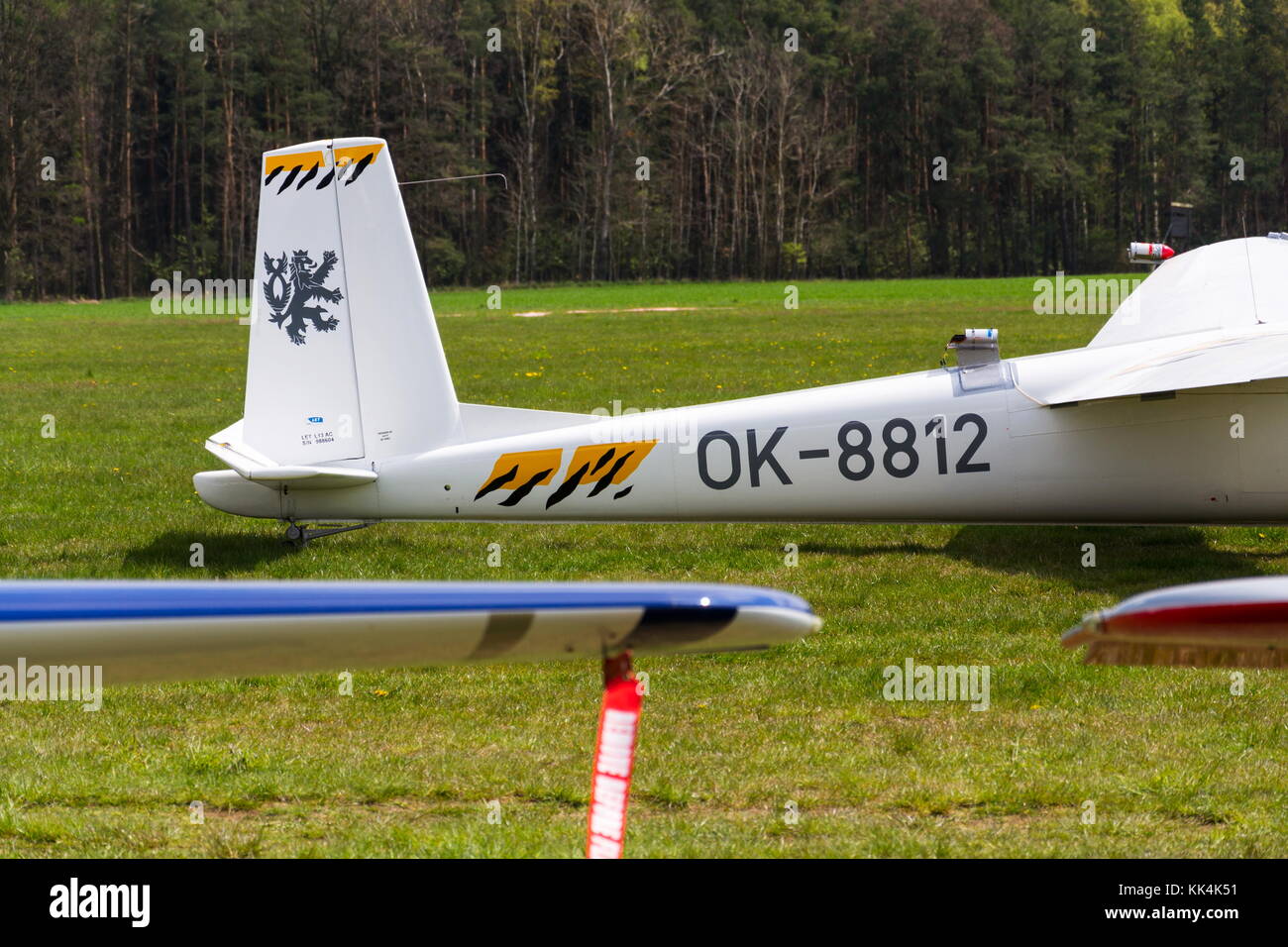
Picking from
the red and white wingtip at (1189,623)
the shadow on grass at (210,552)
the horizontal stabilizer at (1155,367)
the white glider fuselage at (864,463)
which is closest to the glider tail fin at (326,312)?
the white glider fuselage at (864,463)

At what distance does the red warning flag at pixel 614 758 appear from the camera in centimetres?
207

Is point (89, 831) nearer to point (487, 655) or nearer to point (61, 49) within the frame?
point (487, 655)

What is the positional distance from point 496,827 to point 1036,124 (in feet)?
284

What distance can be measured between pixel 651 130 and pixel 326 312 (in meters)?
78.1

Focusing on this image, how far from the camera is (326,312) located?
938cm

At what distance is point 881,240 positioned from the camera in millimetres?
89438

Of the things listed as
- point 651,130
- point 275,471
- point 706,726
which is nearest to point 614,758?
point 706,726

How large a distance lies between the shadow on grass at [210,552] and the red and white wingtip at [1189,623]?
8.26 meters

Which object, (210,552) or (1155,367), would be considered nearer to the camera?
(1155,367)

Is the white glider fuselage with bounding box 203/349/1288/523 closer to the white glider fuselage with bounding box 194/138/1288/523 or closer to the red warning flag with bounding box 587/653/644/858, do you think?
the white glider fuselage with bounding box 194/138/1288/523

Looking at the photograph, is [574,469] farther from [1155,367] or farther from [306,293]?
[1155,367]

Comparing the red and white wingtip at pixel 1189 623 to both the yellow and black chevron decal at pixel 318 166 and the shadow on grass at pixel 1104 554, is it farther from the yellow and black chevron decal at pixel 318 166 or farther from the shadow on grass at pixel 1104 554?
the yellow and black chevron decal at pixel 318 166

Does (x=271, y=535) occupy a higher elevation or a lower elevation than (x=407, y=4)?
lower
